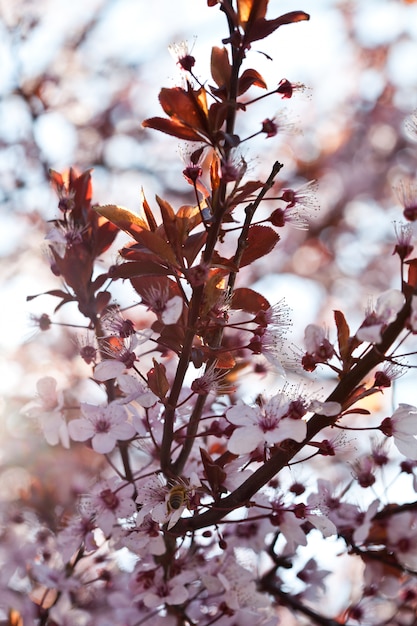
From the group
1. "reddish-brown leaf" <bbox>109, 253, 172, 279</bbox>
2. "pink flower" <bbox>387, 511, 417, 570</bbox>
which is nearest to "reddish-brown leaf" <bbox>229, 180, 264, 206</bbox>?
"reddish-brown leaf" <bbox>109, 253, 172, 279</bbox>

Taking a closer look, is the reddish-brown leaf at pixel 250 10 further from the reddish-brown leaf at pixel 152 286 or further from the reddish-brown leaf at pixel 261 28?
the reddish-brown leaf at pixel 152 286

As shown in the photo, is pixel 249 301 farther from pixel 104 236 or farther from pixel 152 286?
pixel 104 236

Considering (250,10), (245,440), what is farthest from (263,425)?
(250,10)

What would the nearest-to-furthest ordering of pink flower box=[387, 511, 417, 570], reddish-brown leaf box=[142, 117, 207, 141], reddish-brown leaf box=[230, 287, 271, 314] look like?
1. reddish-brown leaf box=[142, 117, 207, 141]
2. reddish-brown leaf box=[230, 287, 271, 314]
3. pink flower box=[387, 511, 417, 570]

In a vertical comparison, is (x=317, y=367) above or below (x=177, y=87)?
below

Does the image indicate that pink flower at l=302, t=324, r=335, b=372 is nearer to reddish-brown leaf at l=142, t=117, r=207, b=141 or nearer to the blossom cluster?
the blossom cluster

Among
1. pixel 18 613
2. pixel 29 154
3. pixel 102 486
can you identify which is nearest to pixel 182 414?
pixel 102 486

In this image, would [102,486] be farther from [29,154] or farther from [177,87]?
[29,154]
